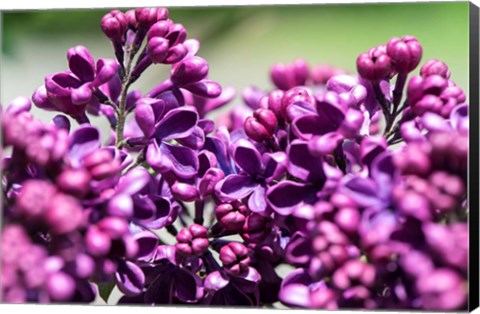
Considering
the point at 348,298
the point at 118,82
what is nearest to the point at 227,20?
the point at 118,82

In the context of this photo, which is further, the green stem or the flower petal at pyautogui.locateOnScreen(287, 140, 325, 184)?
the green stem

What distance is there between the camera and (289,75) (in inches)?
60.9

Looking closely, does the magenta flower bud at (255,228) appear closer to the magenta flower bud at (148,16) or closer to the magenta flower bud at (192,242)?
the magenta flower bud at (192,242)

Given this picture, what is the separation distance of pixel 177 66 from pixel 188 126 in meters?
0.09

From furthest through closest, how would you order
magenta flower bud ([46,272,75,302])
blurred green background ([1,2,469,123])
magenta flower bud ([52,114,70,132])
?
blurred green background ([1,2,469,123])
magenta flower bud ([52,114,70,132])
magenta flower bud ([46,272,75,302])

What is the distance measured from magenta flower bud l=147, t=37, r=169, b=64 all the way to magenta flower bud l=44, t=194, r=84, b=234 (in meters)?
0.27

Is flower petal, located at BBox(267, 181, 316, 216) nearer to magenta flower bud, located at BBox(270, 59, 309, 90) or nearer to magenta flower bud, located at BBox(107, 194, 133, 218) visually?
magenta flower bud, located at BBox(107, 194, 133, 218)

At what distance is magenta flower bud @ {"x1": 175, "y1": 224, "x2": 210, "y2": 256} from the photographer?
1.17 metres

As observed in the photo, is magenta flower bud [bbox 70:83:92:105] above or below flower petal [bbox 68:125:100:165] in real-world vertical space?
above

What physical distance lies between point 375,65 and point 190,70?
0.24 m

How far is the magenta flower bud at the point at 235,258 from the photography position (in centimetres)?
117

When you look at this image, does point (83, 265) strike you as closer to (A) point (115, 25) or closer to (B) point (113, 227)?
(B) point (113, 227)

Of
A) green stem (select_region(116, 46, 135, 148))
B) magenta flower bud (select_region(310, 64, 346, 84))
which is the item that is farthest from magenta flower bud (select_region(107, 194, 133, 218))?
magenta flower bud (select_region(310, 64, 346, 84))

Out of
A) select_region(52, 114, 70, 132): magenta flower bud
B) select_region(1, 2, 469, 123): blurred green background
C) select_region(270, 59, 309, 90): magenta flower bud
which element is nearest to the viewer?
select_region(52, 114, 70, 132): magenta flower bud
